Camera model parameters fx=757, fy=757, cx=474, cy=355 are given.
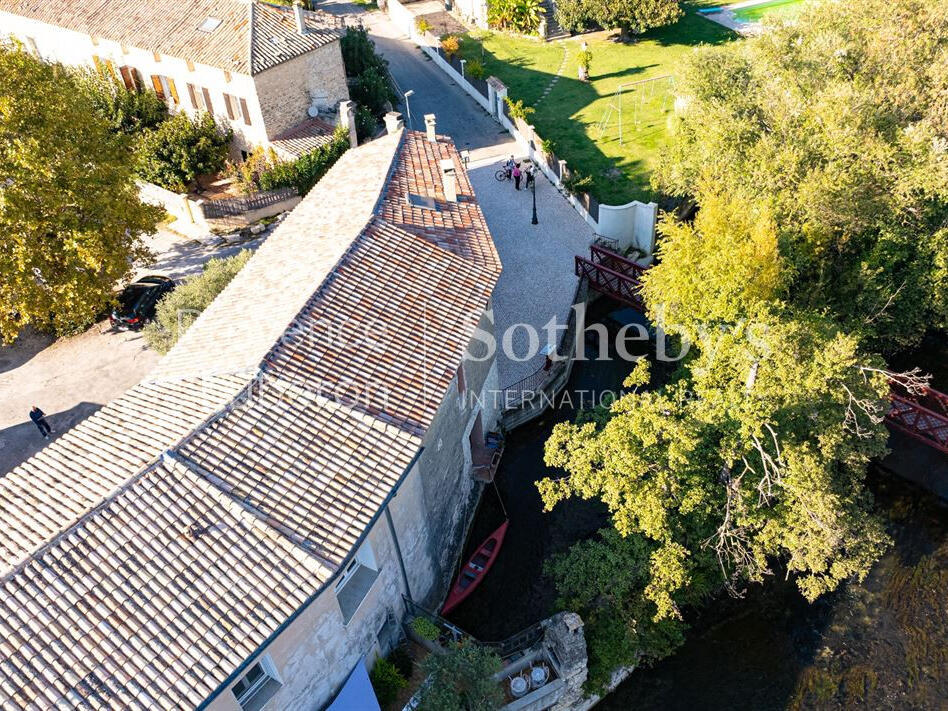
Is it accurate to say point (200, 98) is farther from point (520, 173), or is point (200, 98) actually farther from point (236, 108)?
point (520, 173)

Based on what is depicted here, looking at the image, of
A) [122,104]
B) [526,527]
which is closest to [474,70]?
[122,104]

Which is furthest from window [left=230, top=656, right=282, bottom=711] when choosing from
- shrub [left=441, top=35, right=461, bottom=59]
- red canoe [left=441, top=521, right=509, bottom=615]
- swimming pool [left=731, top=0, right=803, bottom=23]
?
swimming pool [left=731, top=0, right=803, bottom=23]

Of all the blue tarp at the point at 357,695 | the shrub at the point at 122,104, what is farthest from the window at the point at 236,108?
the blue tarp at the point at 357,695

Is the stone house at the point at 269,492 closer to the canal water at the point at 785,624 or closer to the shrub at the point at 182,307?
the canal water at the point at 785,624

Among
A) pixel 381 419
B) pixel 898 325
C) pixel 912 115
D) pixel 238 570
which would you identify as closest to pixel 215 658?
pixel 238 570

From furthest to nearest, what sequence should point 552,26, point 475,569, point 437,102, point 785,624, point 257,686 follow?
point 552,26 < point 437,102 < point 475,569 < point 785,624 < point 257,686

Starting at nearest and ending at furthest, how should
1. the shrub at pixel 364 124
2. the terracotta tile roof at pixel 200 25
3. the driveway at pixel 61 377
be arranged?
the driveway at pixel 61 377 → the terracotta tile roof at pixel 200 25 → the shrub at pixel 364 124
